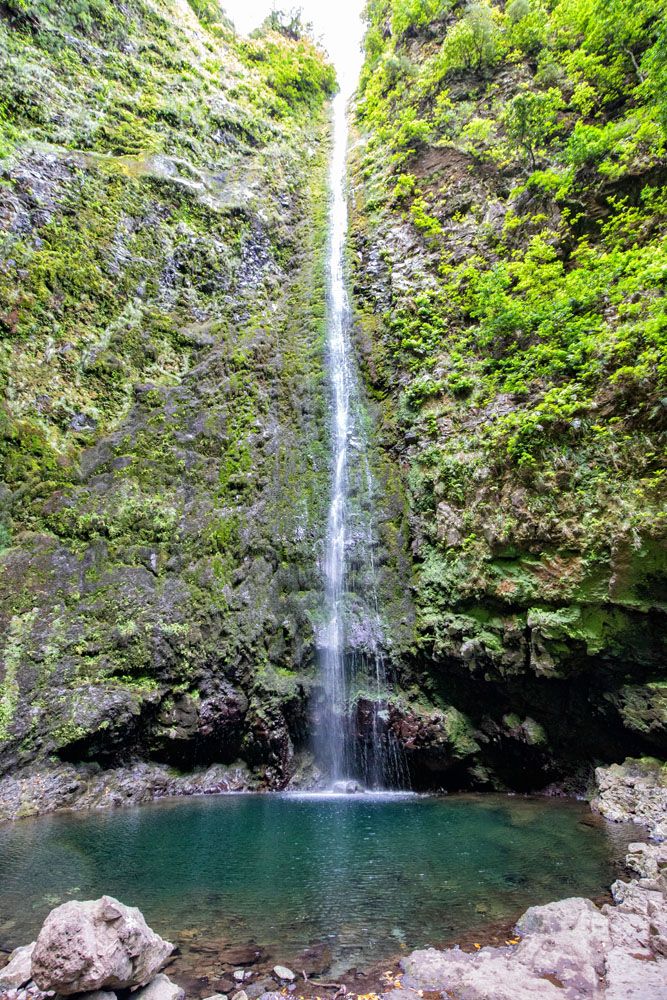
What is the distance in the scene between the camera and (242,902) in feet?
14.3

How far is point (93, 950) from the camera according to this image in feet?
9.04

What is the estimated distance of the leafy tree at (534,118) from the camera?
11.8 m

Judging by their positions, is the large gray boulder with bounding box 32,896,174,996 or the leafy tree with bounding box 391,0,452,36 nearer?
the large gray boulder with bounding box 32,896,174,996

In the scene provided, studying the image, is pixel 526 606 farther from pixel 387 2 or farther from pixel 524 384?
pixel 387 2

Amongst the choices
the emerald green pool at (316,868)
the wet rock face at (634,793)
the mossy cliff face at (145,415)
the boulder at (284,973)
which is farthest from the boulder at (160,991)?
the mossy cliff face at (145,415)

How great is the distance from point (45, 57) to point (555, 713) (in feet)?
63.3

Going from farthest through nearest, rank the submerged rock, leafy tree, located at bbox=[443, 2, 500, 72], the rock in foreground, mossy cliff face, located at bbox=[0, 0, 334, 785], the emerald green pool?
leafy tree, located at bbox=[443, 2, 500, 72], mossy cliff face, located at bbox=[0, 0, 334, 785], the submerged rock, the emerald green pool, the rock in foreground

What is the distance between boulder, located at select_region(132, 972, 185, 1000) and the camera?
9.61 feet

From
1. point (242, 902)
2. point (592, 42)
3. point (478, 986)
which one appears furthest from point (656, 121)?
point (242, 902)

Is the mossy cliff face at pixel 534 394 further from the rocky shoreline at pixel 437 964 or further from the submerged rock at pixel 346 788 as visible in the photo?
the rocky shoreline at pixel 437 964

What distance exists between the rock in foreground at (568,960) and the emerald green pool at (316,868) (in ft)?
1.31

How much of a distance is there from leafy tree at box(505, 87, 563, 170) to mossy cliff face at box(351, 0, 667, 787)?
5 cm

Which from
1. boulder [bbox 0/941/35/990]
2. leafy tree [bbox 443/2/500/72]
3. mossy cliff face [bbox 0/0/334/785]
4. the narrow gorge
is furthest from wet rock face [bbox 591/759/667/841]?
leafy tree [bbox 443/2/500/72]

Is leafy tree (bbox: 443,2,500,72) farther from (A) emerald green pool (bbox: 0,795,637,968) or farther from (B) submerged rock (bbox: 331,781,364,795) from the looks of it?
(B) submerged rock (bbox: 331,781,364,795)
